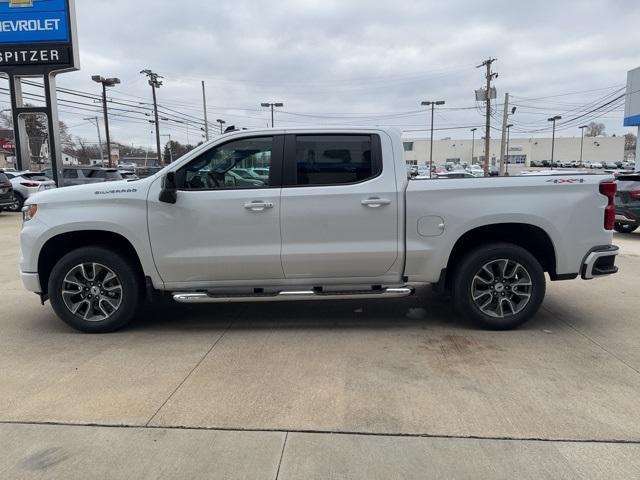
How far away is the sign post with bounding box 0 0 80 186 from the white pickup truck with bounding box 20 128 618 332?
1639 centimetres

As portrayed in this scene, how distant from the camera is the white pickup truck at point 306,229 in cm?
501

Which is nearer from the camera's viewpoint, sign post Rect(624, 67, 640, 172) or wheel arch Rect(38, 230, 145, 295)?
wheel arch Rect(38, 230, 145, 295)

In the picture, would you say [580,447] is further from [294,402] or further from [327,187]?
[327,187]

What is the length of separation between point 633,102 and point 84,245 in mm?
32309

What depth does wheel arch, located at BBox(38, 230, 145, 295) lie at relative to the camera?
17.1ft

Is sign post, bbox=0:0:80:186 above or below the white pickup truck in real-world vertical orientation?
above

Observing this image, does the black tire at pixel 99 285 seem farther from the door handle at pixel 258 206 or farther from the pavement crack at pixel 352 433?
the pavement crack at pixel 352 433

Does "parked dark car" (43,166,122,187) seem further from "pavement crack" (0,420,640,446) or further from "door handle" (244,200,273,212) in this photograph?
"pavement crack" (0,420,640,446)

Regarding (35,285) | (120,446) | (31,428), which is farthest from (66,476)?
(35,285)

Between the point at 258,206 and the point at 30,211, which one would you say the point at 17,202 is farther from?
the point at 258,206

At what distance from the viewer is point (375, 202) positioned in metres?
4.99

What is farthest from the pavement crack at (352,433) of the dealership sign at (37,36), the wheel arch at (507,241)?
the dealership sign at (37,36)

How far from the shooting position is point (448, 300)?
6.50 meters

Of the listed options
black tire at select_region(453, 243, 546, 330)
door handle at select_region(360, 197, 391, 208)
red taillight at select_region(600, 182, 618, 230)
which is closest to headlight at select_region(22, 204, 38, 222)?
door handle at select_region(360, 197, 391, 208)
